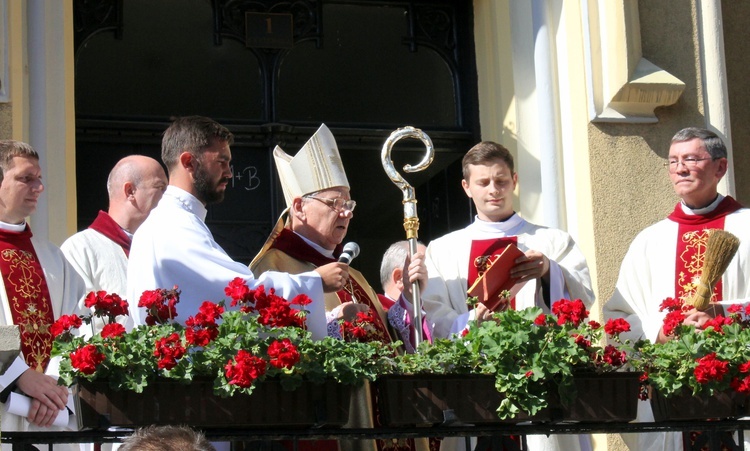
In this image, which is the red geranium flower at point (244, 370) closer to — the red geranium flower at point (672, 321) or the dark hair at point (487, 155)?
the red geranium flower at point (672, 321)

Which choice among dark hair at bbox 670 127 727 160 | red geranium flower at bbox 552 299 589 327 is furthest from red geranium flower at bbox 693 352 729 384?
dark hair at bbox 670 127 727 160

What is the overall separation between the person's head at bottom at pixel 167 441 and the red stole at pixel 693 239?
A: 13.2ft

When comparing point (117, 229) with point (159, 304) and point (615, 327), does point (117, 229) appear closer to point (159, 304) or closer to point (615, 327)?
point (159, 304)

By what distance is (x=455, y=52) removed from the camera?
9.24m

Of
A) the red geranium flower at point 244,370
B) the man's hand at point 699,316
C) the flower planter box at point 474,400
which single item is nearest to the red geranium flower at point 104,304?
the red geranium flower at point 244,370

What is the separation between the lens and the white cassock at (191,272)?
567 cm

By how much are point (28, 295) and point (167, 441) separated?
3265 mm

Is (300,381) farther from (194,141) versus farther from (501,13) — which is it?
(501,13)

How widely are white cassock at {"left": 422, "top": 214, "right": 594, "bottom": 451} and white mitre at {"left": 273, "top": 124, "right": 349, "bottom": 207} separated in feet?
2.28

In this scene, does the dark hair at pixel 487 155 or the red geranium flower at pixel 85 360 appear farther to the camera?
the dark hair at pixel 487 155

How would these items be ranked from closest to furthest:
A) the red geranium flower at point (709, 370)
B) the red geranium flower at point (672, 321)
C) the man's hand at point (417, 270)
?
the red geranium flower at point (709, 370), the red geranium flower at point (672, 321), the man's hand at point (417, 270)

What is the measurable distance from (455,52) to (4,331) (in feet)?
17.4

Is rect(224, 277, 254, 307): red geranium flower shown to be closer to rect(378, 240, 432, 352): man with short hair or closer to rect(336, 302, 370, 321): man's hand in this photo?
rect(336, 302, 370, 321): man's hand

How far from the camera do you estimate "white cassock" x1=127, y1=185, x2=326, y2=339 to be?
223 inches
